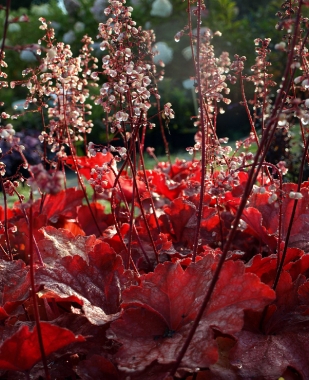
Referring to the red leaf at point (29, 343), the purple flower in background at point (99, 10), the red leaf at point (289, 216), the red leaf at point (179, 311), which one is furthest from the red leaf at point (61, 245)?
the purple flower in background at point (99, 10)

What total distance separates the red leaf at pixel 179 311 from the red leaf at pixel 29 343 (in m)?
0.12

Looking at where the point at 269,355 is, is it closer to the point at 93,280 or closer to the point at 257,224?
the point at 93,280

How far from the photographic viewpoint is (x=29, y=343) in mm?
910

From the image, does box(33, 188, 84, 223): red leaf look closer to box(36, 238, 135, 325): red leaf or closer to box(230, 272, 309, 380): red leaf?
box(36, 238, 135, 325): red leaf

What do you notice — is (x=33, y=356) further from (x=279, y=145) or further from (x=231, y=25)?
(x=231, y=25)

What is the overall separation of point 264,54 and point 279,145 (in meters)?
2.74

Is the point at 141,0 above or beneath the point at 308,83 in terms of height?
above

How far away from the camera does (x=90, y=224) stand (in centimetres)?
196

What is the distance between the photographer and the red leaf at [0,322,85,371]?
89cm

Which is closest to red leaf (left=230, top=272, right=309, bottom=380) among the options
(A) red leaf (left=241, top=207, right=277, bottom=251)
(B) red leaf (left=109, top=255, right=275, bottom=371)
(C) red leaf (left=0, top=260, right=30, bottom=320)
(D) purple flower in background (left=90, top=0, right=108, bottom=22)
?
(B) red leaf (left=109, top=255, right=275, bottom=371)

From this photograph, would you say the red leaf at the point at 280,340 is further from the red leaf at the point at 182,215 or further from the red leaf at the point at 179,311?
the red leaf at the point at 182,215

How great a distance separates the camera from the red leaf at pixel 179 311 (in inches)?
36.8

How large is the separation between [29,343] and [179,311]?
312mm

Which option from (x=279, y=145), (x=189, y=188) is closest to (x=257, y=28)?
(x=279, y=145)
